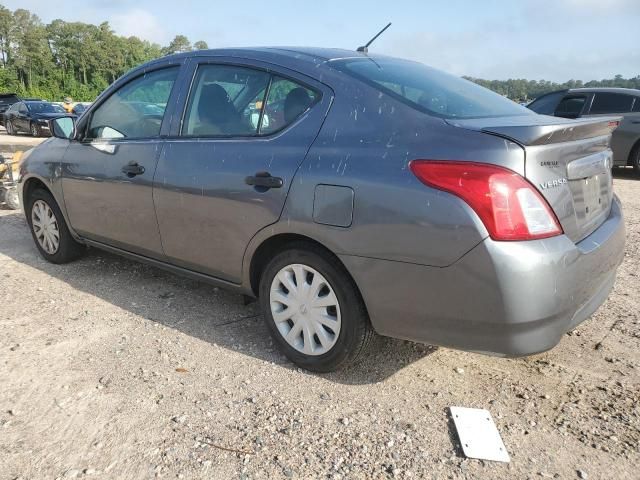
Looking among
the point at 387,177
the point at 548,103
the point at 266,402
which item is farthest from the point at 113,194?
the point at 548,103

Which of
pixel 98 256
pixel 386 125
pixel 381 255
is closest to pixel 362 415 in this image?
pixel 381 255

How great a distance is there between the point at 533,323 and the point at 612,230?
848mm

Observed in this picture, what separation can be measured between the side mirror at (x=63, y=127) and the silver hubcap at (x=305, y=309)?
2430 millimetres

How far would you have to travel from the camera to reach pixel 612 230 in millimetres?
2676

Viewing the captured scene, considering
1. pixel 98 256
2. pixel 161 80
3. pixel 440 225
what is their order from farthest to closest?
pixel 98 256 → pixel 161 80 → pixel 440 225

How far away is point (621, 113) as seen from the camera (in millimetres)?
9648

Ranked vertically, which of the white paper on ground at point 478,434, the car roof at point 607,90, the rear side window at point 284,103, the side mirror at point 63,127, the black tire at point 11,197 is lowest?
the white paper on ground at point 478,434

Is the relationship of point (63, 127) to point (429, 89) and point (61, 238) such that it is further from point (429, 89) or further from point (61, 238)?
point (429, 89)

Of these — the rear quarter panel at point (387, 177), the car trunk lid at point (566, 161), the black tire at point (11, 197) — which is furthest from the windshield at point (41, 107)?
the car trunk lid at point (566, 161)

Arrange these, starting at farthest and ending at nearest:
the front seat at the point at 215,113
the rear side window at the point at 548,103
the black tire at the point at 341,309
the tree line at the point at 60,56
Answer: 1. the tree line at the point at 60,56
2. the rear side window at the point at 548,103
3. the front seat at the point at 215,113
4. the black tire at the point at 341,309

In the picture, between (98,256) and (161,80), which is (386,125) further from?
(98,256)

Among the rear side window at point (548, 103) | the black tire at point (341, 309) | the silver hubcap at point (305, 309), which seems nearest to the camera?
the black tire at point (341, 309)

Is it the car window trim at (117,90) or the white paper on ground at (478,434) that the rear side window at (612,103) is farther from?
the white paper on ground at (478,434)

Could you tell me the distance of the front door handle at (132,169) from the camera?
11.4 feet
